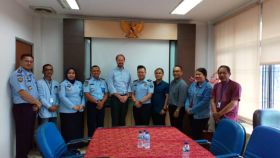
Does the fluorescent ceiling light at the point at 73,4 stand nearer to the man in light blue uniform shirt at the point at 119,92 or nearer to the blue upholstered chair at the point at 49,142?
the man in light blue uniform shirt at the point at 119,92

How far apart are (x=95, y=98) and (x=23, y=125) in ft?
4.45

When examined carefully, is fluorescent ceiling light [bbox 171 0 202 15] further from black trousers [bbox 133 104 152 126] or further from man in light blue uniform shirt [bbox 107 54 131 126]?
black trousers [bbox 133 104 152 126]

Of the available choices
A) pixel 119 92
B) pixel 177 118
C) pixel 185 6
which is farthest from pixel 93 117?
pixel 185 6

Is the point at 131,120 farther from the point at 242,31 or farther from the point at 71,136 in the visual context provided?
the point at 242,31

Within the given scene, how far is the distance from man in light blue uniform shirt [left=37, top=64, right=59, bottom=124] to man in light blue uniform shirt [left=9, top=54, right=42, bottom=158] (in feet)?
0.80

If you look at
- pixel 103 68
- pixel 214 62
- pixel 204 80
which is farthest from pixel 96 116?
pixel 214 62

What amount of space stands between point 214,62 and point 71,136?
11.7 ft

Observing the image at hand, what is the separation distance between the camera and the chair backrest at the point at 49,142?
211 centimetres

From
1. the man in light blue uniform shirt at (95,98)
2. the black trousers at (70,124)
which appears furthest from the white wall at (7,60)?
the man in light blue uniform shirt at (95,98)

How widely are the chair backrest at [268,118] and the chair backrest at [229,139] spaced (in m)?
0.90

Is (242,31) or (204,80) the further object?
(242,31)

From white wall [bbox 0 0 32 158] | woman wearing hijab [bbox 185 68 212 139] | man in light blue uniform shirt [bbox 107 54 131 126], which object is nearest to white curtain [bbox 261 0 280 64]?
woman wearing hijab [bbox 185 68 212 139]

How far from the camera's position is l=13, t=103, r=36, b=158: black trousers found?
392 centimetres

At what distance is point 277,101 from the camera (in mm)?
4004
